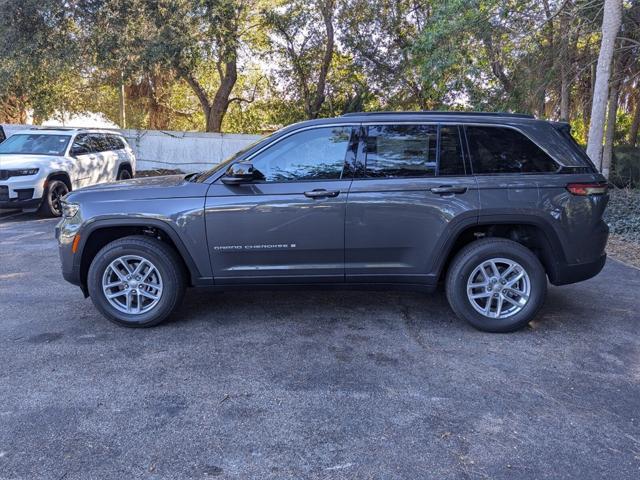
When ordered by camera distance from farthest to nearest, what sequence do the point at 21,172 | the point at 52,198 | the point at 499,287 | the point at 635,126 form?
the point at 635,126 → the point at 52,198 → the point at 21,172 → the point at 499,287

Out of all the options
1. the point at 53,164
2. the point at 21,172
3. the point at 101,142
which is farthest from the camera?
the point at 101,142

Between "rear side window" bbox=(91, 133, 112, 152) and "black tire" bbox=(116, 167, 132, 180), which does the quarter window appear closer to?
"rear side window" bbox=(91, 133, 112, 152)

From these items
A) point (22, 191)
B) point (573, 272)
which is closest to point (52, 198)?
point (22, 191)

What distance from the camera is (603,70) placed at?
848cm

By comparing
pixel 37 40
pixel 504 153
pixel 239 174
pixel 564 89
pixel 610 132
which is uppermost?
pixel 37 40

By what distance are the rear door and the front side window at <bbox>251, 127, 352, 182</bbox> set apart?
21 cm

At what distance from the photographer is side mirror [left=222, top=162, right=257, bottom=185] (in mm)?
4305

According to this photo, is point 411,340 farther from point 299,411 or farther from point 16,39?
point 16,39

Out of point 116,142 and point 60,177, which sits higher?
point 116,142

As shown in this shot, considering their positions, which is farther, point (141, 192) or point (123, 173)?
point (123, 173)

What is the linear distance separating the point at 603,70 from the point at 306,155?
6.54m

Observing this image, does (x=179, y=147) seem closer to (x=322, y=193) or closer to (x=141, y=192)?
(x=141, y=192)

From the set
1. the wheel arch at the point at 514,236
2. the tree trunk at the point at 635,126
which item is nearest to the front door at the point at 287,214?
the wheel arch at the point at 514,236

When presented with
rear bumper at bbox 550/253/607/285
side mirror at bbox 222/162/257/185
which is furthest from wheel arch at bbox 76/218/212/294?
rear bumper at bbox 550/253/607/285
